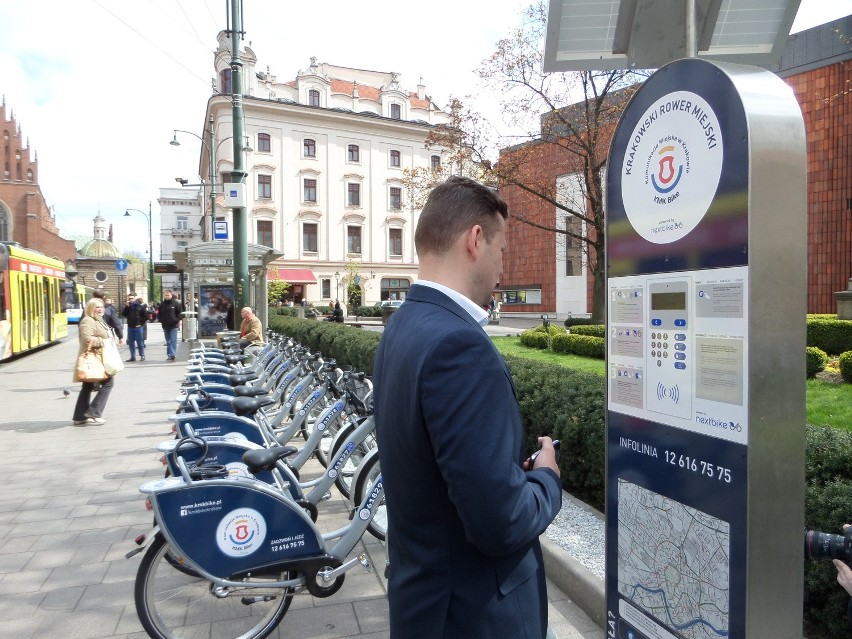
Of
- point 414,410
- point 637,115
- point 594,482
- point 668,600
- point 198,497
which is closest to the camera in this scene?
point 414,410

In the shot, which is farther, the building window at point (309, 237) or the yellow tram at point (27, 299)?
the building window at point (309, 237)

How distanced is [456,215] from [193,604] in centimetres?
303

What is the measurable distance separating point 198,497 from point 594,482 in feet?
8.99

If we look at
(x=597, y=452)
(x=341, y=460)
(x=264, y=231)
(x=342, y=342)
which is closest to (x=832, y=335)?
(x=342, y=342)

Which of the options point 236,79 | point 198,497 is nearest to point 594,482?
point 198,497

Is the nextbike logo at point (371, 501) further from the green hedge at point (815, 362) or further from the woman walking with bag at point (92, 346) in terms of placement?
the green hedge at point (815, 362)

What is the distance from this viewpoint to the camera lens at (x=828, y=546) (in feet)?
5.19

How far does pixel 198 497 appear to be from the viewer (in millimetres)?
3053

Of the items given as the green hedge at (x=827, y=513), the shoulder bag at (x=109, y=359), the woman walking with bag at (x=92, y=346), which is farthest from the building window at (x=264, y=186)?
the green hedge at (x=827, y=513)

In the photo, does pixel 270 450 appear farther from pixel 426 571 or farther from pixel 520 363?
pixel 520 363

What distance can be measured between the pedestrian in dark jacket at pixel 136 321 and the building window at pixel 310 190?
32676 millimetres

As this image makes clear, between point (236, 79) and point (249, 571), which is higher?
point (236, 79)

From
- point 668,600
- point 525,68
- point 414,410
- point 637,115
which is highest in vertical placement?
point 525,68

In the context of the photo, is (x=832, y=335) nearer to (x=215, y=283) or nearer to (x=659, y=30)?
(x=659, y=30)
